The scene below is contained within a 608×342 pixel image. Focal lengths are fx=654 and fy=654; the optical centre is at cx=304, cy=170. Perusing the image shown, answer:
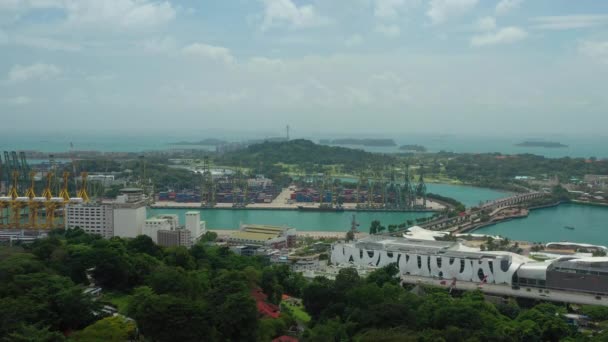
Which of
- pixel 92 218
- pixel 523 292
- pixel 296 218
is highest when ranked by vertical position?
pixel 92 218

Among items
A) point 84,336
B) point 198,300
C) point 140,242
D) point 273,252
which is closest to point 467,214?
point 273,252

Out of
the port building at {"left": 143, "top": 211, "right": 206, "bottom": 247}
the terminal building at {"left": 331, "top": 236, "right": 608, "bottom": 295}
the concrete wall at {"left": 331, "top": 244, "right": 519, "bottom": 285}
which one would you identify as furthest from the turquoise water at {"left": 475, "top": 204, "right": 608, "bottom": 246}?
the port building at {"left": 143, "top": 211, "right": 206, "bottom": 247}

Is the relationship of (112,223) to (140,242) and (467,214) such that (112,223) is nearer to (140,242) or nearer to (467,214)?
(140,242)

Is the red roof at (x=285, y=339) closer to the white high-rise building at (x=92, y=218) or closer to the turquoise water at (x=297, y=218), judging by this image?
the white high-rise building at (x=92, y=218)

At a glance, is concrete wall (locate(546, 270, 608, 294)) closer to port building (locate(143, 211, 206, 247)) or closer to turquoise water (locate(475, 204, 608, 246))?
turquoise water (locate(475, 204, 608, 246))

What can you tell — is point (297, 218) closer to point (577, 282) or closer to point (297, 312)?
point (577, 282)

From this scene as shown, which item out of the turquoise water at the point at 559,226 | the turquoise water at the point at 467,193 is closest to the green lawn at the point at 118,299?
the turquoise water at the point at 559,226

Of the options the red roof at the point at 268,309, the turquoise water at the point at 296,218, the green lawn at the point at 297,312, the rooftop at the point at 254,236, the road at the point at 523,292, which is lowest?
the turquoise water at the point at 296,218

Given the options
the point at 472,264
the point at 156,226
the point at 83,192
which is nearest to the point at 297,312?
the point at 472,264
